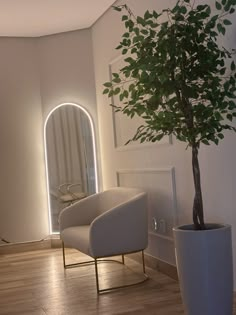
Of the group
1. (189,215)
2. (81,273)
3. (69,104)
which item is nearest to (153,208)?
(189,215)

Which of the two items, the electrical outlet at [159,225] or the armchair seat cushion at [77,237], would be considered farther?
the electrical outlet at [159,225]

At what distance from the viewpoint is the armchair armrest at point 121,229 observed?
329 cm

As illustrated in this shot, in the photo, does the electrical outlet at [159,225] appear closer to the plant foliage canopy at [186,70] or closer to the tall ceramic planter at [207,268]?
the tall ceramic planter at [207,268]

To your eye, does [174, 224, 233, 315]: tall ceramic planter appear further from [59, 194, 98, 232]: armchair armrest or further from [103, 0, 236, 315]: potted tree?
[59, 194, 98, 232]: armchair armrest

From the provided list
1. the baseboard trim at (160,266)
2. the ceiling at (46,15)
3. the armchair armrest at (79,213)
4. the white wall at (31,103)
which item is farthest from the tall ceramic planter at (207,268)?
the white wall at (31,103)

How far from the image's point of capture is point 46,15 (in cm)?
458

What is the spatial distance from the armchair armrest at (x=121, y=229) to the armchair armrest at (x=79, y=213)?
830 millimetres

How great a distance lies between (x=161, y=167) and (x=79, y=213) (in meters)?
0.96

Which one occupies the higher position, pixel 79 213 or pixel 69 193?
pixel 69 193

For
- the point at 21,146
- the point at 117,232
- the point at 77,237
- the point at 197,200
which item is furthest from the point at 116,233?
the point at 21,146

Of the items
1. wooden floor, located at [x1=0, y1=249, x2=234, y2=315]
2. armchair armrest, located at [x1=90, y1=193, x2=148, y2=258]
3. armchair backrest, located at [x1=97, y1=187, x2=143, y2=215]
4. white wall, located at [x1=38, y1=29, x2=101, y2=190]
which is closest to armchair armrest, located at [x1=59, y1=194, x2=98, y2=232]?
armchair backrest, located at [x1=97, y1=187, x2=143, y2=215]

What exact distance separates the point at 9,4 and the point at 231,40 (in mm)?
2332

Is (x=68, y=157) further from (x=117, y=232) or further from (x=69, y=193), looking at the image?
(x=117, y=232)

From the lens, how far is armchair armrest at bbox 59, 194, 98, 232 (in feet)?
13.4
